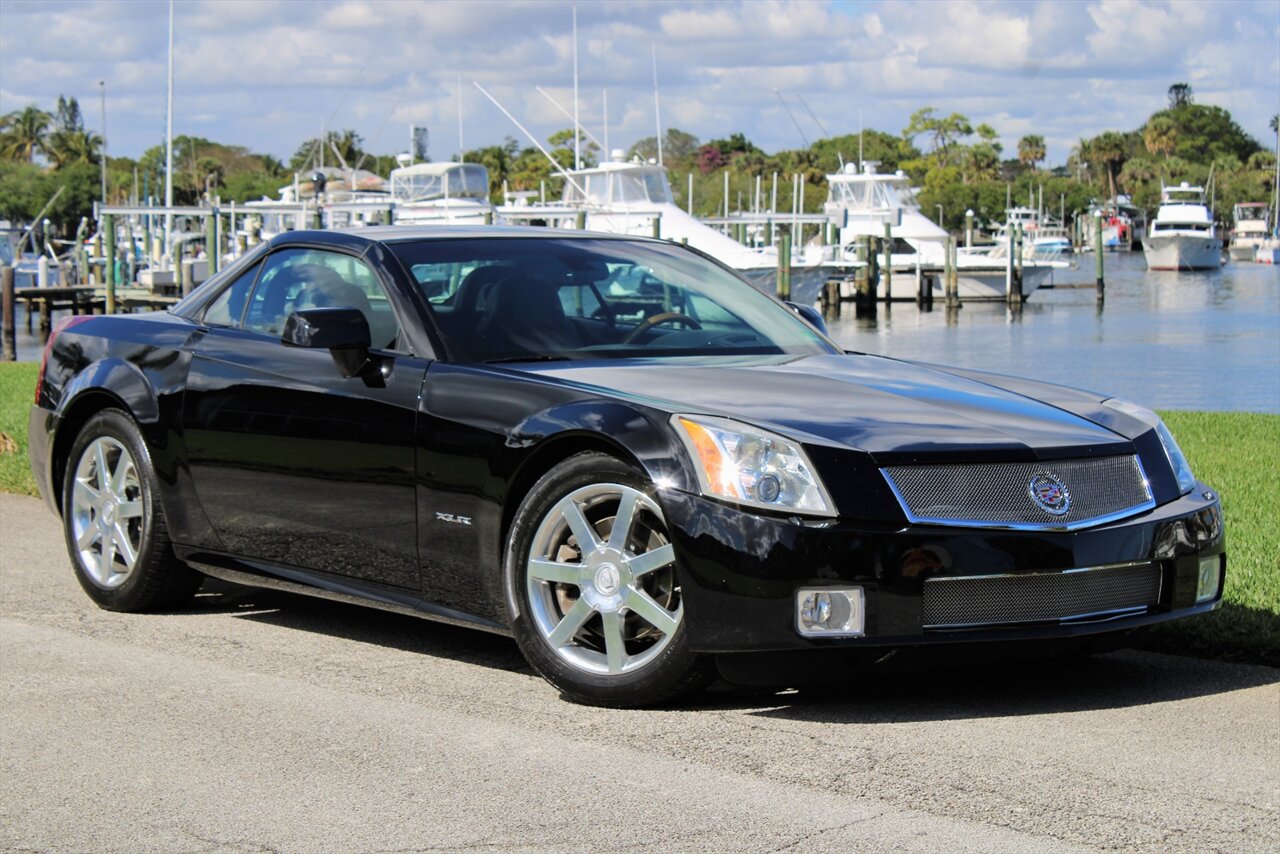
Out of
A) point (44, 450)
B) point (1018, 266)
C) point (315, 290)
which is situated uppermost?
point (1018, 266)

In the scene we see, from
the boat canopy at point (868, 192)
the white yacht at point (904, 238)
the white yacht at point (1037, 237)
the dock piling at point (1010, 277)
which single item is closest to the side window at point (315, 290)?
the dock piling at point (1010, 277)

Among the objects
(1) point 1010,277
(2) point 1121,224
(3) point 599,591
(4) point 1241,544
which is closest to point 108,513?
(3) point 599,591

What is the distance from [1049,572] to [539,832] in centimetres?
172

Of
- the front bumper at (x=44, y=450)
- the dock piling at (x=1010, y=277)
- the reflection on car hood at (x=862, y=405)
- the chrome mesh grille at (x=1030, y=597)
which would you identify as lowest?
the chrome mesh grille at (x=1030, y=597)

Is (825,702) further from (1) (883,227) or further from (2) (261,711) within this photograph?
(1) (883,227)

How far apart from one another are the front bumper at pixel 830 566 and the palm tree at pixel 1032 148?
17458 cm

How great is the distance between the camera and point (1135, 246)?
153250 mm

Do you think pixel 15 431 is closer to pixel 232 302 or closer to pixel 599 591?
pixel 232 302

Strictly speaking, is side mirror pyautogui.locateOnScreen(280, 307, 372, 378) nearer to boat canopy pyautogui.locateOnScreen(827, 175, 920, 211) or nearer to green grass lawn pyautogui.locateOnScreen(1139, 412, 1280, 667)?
green grass lawn pyautogui.locateOnScreen(1139, 412, 1280, 667)

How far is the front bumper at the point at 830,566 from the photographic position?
15.9 feet

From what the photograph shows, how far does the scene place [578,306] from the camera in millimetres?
6211

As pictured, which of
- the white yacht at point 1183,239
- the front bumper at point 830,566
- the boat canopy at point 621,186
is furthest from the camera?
the white yacht at point 1183,239

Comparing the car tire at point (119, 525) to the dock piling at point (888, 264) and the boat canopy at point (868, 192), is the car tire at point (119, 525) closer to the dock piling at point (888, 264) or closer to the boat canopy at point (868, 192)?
the dock piling at point (888, 264)

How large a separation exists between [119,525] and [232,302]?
3.20ft
